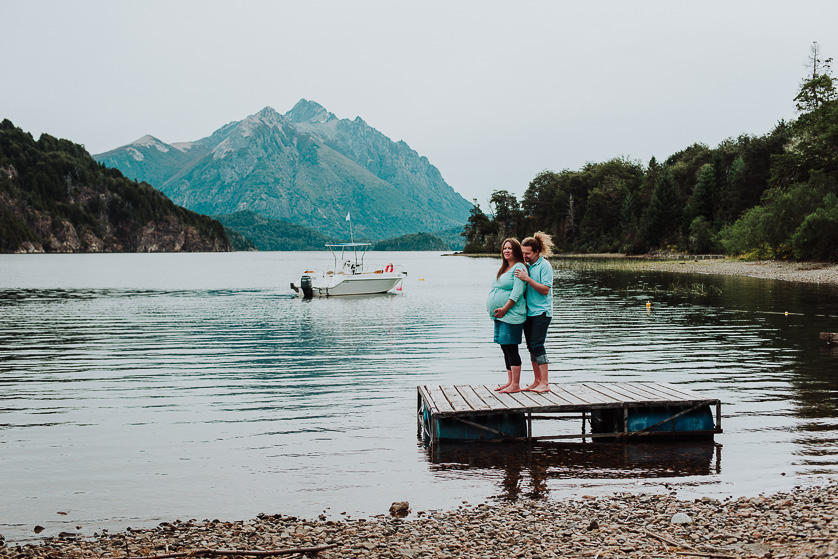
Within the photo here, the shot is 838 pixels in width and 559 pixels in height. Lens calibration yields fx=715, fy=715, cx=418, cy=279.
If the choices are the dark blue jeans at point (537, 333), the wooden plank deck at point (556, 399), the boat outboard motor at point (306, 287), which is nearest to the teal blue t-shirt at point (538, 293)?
the dark blue jeans at point (537, 333)

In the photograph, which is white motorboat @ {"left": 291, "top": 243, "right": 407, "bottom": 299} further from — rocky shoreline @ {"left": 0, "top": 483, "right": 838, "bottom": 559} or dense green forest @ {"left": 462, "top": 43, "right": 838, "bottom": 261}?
rocky shoreline @ {"left": 0, "top": 483, "right": 838, "bottom": 559}

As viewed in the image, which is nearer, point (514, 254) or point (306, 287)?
point (514, 254)

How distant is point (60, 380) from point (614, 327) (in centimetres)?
1928

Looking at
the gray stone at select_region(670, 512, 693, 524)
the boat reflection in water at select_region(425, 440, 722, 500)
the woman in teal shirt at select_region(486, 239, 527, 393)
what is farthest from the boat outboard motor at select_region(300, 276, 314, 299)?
the gray stone at select_region(670, 512, 693, 524)

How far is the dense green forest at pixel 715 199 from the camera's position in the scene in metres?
63.8

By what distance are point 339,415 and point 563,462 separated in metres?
4.82

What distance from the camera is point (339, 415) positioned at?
43.2 feet

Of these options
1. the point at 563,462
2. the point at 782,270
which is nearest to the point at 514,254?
the point at 563,462

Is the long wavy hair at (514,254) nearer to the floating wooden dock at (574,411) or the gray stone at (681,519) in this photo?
the floating wooden dock at (574,411)

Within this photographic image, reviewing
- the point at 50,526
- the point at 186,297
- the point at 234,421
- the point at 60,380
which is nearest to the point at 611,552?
the point at 50,526

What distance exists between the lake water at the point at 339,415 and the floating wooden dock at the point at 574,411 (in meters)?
0.31

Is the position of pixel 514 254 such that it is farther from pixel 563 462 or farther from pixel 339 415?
pixel 339 415

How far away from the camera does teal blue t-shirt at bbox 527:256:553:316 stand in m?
10.8

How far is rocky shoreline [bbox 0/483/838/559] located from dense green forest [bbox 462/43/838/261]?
5494cm
